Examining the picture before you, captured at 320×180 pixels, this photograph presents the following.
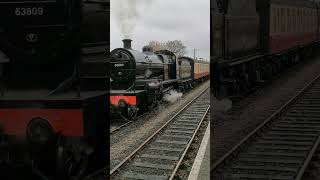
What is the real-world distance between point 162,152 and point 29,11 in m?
3.36

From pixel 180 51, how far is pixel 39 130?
2077 mm

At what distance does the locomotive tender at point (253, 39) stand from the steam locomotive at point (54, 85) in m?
3.01

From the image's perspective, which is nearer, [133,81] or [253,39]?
[133,81]

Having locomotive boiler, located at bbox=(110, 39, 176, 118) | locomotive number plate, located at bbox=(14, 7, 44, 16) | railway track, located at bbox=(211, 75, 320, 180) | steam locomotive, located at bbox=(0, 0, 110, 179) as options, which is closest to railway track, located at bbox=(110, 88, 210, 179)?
railway track, located at bbox=(211, 75, 320, 180)

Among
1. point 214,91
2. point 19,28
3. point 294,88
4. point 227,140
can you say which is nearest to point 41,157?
point 19,28

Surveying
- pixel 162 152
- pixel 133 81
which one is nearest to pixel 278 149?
pixel 162 152

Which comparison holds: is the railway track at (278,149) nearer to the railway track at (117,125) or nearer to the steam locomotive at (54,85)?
the steam locomotive at (54,85)

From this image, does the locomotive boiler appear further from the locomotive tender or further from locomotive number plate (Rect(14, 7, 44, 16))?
locomotive number plate (Rect(14, 7, 44, 16))

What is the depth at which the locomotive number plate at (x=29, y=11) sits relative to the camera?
4.87m

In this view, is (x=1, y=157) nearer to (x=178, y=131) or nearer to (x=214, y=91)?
(x=178, y=131)

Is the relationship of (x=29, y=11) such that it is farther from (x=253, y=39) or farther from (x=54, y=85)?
(x=253, y=39)

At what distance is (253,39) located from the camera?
1224 cm

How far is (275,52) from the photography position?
13.8 meters

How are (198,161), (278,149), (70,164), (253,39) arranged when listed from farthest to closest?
(253,39)
(278,149)
(198,161)
(70,164)
